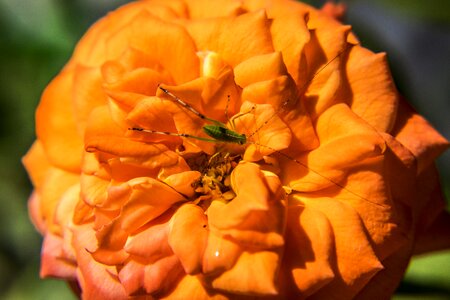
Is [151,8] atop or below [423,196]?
atop

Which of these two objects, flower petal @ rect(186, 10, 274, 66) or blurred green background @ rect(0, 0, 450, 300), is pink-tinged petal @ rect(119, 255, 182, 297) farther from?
blurred green background @ rect(0, 0, 450, 300)

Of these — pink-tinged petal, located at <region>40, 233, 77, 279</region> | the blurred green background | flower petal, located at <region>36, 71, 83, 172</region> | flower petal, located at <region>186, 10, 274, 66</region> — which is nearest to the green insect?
flower petal, located at <region>186, 10, 274, 66</region>

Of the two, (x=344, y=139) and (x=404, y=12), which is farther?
(x=404, y=12)

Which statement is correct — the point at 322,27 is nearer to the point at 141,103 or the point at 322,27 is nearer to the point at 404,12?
the point at 141,103

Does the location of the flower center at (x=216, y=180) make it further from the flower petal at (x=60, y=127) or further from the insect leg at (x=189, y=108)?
the flower petal at (x=60, y=127)

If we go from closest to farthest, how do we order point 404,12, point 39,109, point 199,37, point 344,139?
point 344,139
point 199,37
point 39,109
point 404,12

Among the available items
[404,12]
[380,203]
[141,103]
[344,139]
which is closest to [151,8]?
[141,103]
